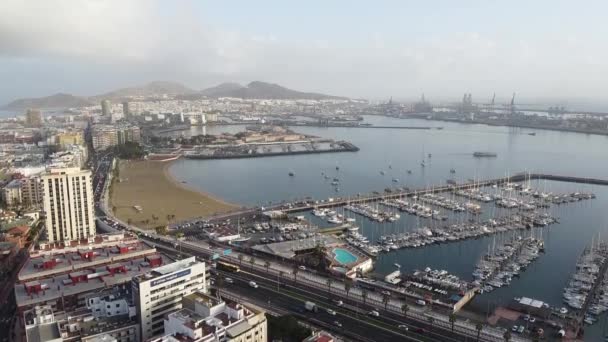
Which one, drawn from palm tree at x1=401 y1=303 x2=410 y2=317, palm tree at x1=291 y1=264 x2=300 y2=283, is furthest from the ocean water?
palm tree at x1=291 y1=264 x2=300 y2=283

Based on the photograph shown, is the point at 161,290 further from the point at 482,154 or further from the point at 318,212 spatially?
the point at 482,154

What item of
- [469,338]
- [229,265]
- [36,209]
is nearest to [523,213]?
[469,338]

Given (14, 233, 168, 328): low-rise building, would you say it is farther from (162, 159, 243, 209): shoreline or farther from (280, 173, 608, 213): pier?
(280, 173, 608, 213): pier

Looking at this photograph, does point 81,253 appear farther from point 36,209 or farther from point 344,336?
point 36,209

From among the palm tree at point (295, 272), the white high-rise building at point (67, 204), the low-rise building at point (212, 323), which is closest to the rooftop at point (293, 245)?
the palm tree at point (295, 272)

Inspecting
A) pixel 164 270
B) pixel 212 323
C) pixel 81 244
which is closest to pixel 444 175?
pixel 81 244

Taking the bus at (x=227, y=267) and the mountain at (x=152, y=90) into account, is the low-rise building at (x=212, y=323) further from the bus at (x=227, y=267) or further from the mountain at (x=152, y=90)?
the mountain at (x=152, y=90)

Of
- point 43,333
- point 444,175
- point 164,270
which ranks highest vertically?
point 164,270
